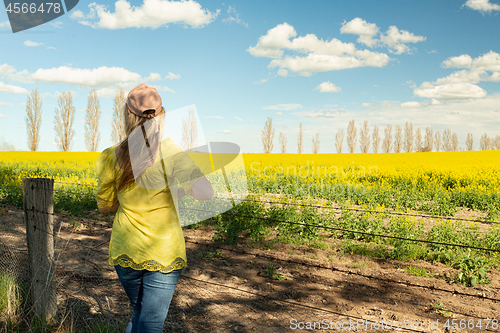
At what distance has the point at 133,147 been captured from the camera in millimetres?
1559

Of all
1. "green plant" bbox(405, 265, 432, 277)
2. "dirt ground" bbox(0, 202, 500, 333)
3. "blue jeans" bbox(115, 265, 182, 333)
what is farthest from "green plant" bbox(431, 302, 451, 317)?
"blue jeans" bbox(115, 265, 182, 333)

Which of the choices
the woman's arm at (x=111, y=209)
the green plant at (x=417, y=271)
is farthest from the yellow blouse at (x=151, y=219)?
the green plant at (x=417, y=271)

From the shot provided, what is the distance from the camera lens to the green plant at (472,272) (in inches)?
170

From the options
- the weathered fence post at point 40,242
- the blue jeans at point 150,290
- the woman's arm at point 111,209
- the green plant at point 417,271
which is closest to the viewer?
the blue jeans at point 150,290

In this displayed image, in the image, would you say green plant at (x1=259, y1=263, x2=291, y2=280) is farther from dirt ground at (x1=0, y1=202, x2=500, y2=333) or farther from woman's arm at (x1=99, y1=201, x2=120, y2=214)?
woman's arm at (x1=99, y1=201, x2=120, y2=214)

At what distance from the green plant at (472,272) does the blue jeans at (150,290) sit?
4.32 m

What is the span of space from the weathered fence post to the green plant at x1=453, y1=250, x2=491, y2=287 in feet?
16.2

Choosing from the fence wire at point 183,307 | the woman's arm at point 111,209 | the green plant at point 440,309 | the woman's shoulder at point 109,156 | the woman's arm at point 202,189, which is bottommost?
the green plant at point 440,309

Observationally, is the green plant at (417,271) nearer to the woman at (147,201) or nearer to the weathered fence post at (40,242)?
the woman at (147,201)

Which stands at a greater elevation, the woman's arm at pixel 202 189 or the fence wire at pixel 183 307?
the woman's arm at pixel 202 189

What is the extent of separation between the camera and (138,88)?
1595 mm

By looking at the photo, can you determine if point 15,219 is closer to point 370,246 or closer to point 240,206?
point 240,206

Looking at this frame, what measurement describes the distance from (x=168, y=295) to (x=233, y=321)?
189 centimetres

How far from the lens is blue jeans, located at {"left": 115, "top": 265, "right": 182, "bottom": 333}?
1660mm
